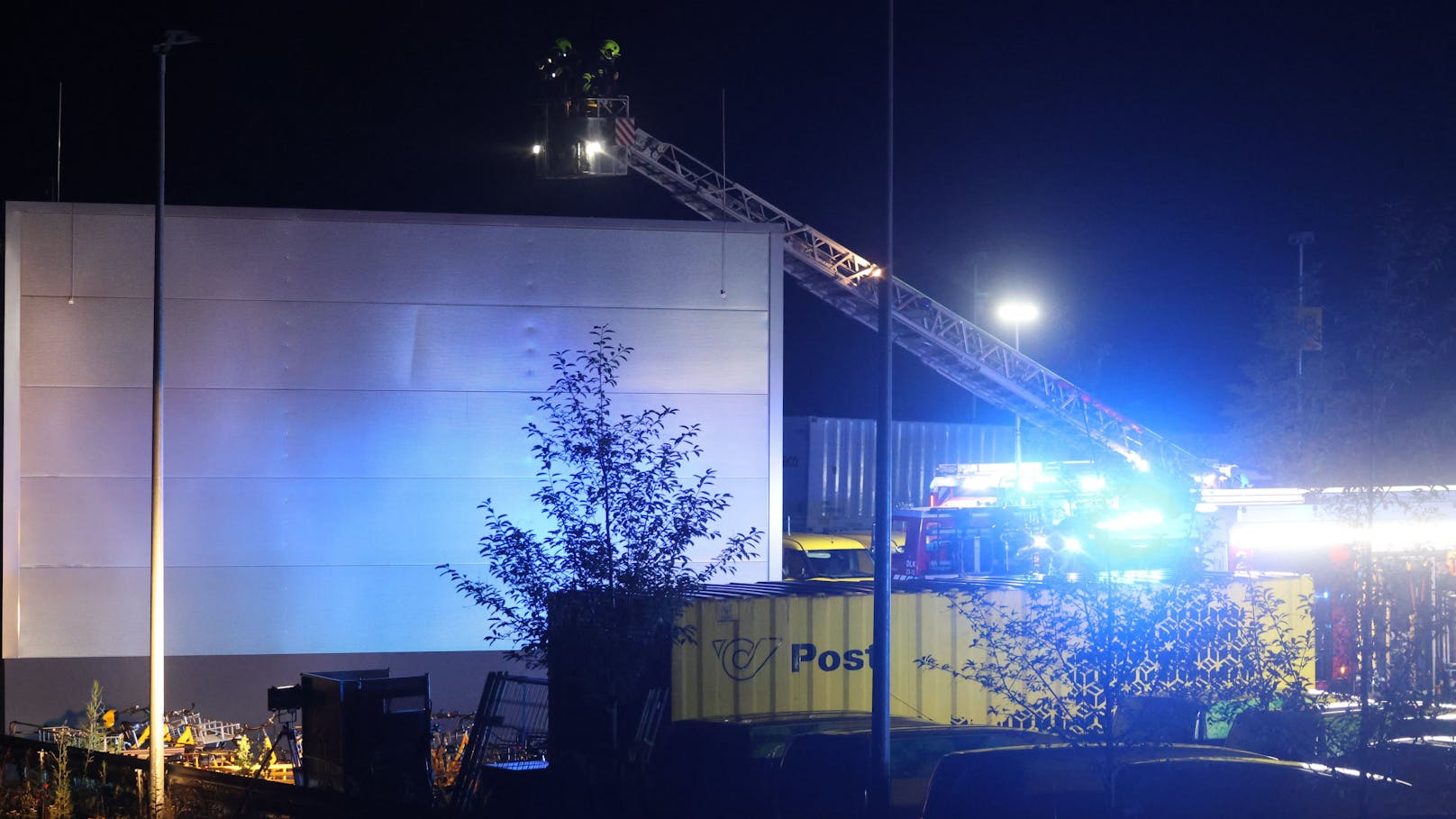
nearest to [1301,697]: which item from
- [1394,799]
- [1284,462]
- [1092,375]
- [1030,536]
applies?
[1394,799]

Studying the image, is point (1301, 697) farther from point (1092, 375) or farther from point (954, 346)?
point (1092, 375)

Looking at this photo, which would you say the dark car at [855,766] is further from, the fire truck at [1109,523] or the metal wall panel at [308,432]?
the metal wall panel at [308,432]

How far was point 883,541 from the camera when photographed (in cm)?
1254

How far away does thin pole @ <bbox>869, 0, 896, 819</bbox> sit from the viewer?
11.7 m

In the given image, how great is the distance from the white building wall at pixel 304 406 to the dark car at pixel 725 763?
32.7 ft

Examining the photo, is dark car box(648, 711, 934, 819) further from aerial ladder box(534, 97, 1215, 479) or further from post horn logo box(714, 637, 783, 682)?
aerial ladder box(534, 97, 1215, 479)

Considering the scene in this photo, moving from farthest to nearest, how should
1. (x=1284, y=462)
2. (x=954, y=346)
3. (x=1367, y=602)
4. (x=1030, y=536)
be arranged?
1. (x=954, y=346)
2. (x=1030, y=536)
3. (x=1284, y=462)
4. (x=1367, y=602)

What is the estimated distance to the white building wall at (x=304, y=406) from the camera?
75.6 feet

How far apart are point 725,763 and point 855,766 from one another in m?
1.28

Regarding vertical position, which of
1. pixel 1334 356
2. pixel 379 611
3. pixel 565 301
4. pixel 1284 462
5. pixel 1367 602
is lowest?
pixel 379 611

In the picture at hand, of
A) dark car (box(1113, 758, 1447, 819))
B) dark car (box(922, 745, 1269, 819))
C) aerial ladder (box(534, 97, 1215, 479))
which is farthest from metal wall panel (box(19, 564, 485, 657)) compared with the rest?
dark car (box(1113, 758, 1447, 819))

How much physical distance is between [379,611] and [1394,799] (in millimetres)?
17341

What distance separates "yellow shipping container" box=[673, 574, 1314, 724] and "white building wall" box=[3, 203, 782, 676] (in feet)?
23.1

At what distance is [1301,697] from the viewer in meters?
10.6
